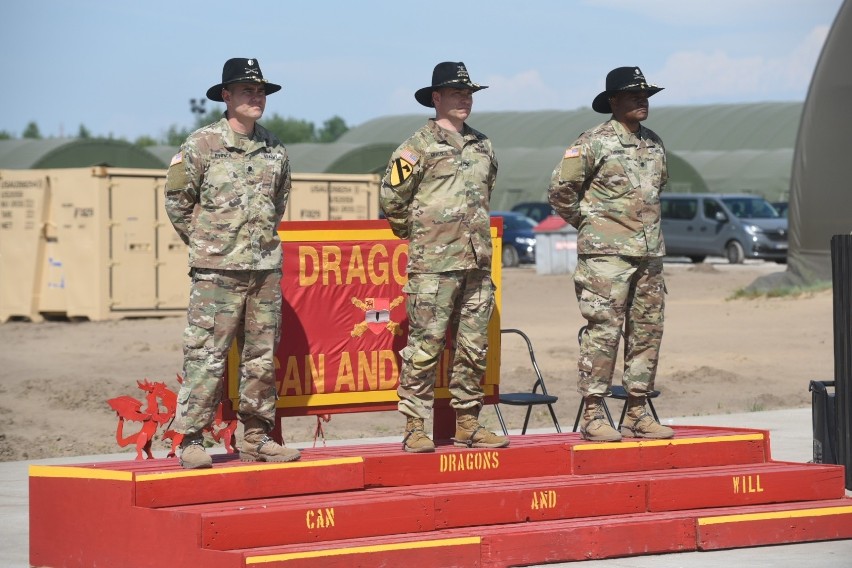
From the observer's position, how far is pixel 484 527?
25.0ft

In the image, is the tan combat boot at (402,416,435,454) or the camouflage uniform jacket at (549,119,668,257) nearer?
the tan combat boot at (402,416,435,454)

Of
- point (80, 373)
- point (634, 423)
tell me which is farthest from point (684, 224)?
point (634, 423)

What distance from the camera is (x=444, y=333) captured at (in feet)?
26.6

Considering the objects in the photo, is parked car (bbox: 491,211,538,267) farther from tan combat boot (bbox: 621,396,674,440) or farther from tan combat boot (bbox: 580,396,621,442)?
tan combat boot (bbox: 580,396,621,442)

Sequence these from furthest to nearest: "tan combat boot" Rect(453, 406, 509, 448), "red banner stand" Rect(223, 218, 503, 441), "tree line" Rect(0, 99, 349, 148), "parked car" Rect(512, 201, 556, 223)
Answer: "tree line" Rect(0, 99, 349, 148) < "parked car" Rect(512, 201, 556, 223) < "red banner stand" Rect(223, 218, 503, 441) < "tan combat boot" Rect(453, 406, 509, 448)

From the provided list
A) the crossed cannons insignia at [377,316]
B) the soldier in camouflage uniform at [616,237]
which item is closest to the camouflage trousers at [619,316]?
the soldier in camouflage uniform at [616,237]

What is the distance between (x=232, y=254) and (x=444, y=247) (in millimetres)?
1160

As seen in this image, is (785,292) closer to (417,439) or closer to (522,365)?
(522,365)

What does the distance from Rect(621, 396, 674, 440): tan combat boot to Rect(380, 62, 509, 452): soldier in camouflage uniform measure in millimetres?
942

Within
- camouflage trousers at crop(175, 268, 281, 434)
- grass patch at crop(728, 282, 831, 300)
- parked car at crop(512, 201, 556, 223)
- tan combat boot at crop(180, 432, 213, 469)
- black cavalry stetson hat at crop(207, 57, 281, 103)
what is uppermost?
parked car at crop(512, 201, 556, 223)

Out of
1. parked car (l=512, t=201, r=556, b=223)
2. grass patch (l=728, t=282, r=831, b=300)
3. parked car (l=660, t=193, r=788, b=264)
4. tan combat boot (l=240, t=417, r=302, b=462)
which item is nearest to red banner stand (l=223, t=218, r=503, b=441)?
tan combat boot (l=240, t=417, r=302, b=462)

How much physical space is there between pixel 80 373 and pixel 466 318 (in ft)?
33.9

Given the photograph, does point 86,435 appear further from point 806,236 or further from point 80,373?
point 806,236

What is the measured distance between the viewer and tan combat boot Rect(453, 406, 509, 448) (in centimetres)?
827
